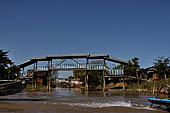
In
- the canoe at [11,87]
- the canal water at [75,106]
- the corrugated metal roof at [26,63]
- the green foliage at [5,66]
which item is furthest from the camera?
the corrugated metal roof at [26,63]

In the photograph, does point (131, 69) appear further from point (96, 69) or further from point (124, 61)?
point (96, 69)

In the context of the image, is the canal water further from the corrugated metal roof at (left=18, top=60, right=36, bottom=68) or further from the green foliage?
the corrugated metal roof at (left=18, top=60, right=36, bottom=68)

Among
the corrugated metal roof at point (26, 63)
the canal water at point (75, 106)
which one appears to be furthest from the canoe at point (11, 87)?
the corrugated metal roof at point (26, 63)

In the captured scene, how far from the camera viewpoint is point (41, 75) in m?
38.8

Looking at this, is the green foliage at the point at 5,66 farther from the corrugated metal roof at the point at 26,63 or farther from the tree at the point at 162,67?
the tree at the point at 162,67

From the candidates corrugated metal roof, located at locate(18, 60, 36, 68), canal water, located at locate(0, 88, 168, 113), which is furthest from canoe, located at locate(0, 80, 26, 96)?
corrugated metal roof, located at locate(18, 60, 36, 68)

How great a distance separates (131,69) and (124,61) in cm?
397

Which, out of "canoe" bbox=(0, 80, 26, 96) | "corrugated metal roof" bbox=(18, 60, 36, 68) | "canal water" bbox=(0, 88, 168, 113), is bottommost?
"canal water" bbox=(0, 88, 168, 113)

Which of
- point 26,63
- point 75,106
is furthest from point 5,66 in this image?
point 75,106

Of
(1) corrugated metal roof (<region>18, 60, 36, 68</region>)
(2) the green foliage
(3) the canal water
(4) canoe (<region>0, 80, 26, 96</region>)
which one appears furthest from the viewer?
(1) corrugated metal roof (<region>18, 60, 36, 68</region>)

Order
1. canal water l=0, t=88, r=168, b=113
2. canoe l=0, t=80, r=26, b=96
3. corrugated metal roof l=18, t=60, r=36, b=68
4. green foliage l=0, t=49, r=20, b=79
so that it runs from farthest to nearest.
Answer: corrugated metal roof l=18, t=60, r=36, b=68, green foliage l=0, t=49, r=20, b=79, canoe l=0, t=80, r=26, b=96, canal water l=0, t=88, r=168, b=113

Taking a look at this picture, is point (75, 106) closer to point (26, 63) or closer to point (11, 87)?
point (11, 87)

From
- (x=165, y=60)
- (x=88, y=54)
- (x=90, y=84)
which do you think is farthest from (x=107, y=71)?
(x=165, y=60)

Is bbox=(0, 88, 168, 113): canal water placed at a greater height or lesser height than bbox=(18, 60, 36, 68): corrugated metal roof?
lesser
